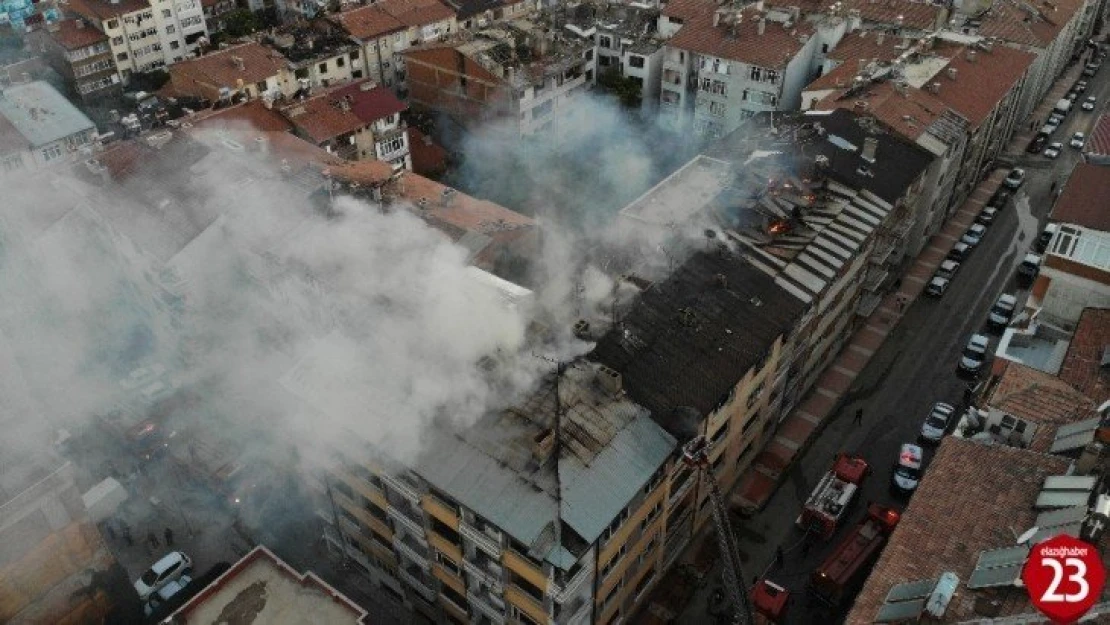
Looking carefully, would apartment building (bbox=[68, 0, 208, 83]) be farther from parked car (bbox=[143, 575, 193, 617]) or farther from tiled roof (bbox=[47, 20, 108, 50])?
parked car (bbox=[143, 575, 193, 617])

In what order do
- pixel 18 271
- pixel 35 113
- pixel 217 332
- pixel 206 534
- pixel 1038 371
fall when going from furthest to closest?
pixel 35 113
pixel 18 271
pixel 217 332
pixel 206 534
pixel 1038 371

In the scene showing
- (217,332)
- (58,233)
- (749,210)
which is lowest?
(217,332)

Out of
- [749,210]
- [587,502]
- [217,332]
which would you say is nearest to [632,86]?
[749,210]

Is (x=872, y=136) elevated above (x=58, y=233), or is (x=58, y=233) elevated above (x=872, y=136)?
(x=872, y=136)

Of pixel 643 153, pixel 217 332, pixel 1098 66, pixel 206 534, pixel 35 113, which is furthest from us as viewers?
pixel 1098 66

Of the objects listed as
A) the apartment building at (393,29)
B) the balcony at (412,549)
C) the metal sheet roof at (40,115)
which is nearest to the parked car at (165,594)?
the balcony at (412,549)

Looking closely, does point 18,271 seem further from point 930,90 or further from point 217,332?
point 930,90
